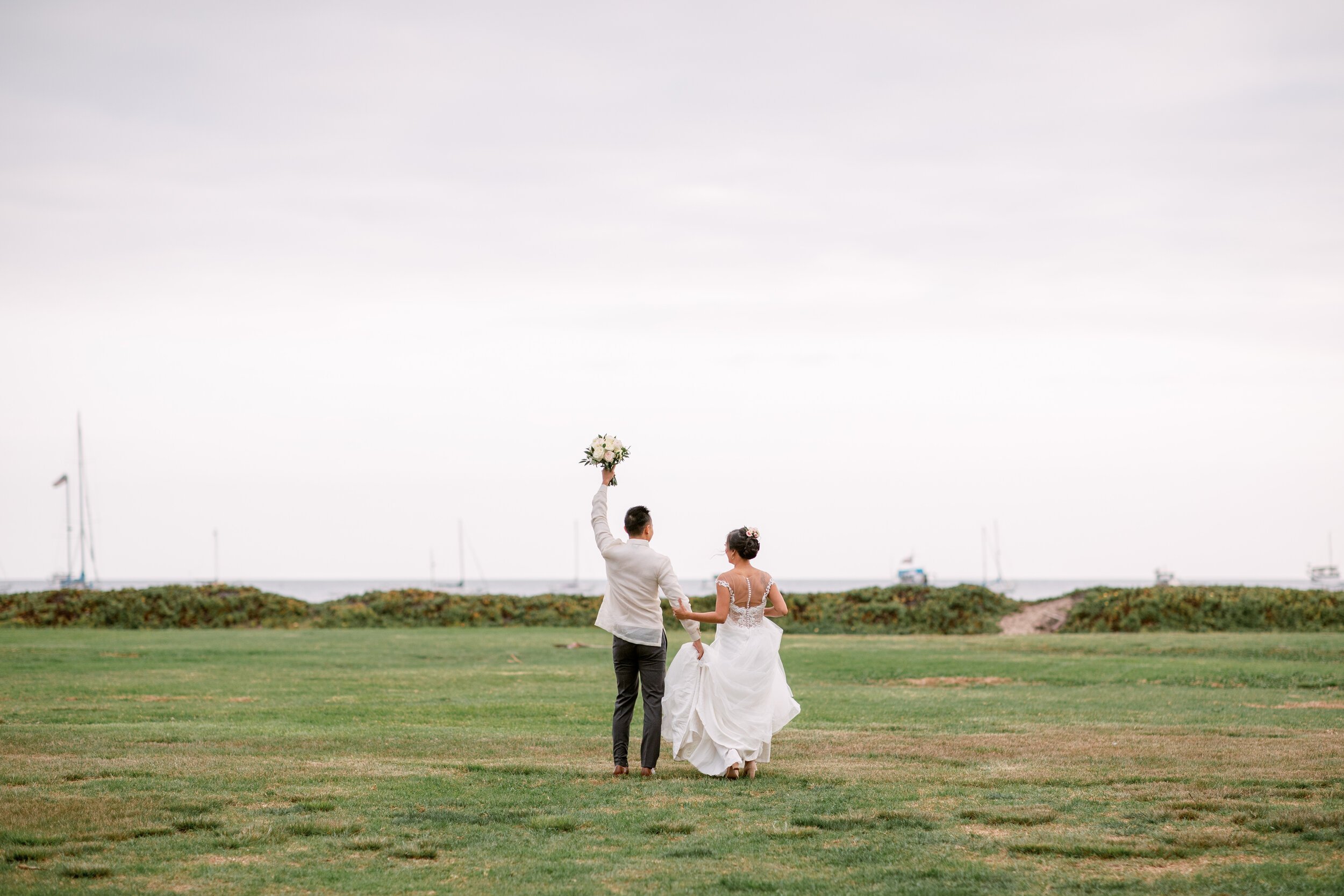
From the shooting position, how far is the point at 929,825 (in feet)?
28.2

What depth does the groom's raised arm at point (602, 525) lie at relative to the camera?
10836 millimetres

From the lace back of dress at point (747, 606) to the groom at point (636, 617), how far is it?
44 centimetres

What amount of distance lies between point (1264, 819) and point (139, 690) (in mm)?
16760

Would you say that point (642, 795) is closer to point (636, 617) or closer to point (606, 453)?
point (636, 617)

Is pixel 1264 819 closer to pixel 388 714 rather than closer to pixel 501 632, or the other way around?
pixel 388 714

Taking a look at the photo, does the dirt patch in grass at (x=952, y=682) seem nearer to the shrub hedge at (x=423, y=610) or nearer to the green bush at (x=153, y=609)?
the shrub hedge at (x=423, y=610)

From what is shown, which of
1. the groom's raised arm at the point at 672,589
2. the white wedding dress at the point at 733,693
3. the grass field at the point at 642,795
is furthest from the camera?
the white wedding dress at the point at 733,693

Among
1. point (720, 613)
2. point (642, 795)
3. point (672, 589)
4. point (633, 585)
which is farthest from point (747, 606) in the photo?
point (642, 795)

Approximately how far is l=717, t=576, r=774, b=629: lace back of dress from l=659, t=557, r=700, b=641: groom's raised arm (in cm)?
51

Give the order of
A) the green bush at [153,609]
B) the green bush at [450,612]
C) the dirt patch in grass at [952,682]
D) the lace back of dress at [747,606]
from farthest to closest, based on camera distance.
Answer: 1. the green bush at [450,612]
2. the green bush at [153,609]
3. the dirt patch in grass at [952,682]
4. the lace back of dress at [747,606]

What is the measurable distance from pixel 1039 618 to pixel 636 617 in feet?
107

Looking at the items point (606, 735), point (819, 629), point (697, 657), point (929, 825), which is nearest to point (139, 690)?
point (606, 735)

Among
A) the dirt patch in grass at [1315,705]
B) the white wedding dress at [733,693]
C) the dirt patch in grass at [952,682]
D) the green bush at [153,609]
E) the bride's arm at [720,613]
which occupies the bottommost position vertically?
the dirt patch in grass at [952,682]

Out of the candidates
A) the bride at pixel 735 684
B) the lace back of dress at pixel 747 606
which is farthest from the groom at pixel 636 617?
the lace back of dress at pixel 747 606
